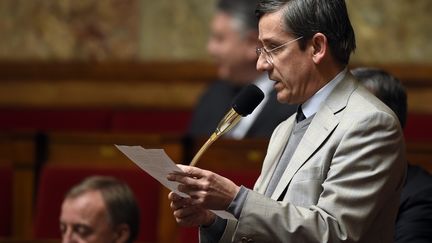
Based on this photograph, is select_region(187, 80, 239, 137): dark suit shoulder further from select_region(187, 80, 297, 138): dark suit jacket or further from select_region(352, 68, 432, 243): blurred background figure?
select_region(352, 68, 432, 243): blurred background figure

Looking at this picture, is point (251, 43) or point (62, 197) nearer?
point (62, 197)

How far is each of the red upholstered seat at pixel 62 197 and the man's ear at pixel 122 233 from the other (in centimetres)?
66

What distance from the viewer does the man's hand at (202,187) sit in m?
1.94

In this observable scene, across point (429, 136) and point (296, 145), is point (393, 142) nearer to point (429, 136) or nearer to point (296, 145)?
point (296, 145)

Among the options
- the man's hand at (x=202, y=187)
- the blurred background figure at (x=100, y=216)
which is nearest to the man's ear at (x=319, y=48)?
the man's hand at (x=202, y=187)

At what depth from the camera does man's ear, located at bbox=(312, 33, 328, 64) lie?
6.82 ft

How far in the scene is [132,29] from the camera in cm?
547

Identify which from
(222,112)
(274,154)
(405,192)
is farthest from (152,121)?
(274,154)

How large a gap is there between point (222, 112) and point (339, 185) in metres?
2.41

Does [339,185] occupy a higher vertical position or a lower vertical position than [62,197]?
higher

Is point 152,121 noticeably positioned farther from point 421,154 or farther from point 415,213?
point 415,213

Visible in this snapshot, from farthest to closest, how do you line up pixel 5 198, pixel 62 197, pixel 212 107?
pixel 212 107 → pixel 5 198 → pixel 62 197

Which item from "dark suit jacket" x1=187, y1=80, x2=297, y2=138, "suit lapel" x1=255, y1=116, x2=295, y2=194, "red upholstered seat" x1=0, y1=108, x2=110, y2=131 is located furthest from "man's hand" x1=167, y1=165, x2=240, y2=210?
"red upholstered seat" x1=0, y1=108, x2=110, y2=131

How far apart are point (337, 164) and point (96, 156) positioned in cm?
212
